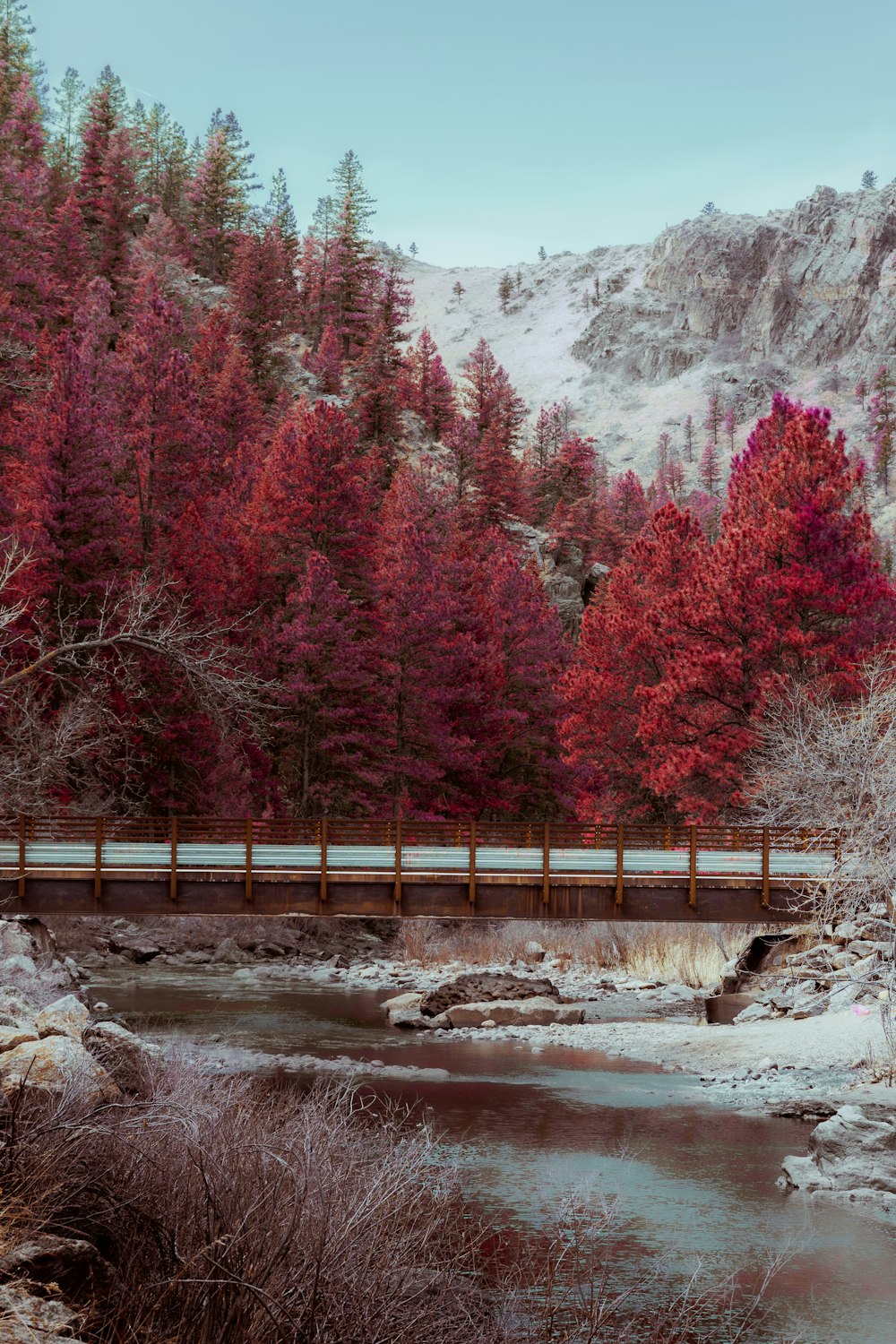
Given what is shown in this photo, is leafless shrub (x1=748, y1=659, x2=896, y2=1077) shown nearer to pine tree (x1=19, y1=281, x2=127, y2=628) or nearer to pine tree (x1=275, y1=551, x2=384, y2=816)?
pine tree (x1=275, y1=551, x2=384, y2=816)

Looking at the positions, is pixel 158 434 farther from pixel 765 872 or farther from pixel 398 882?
pixel 765 872

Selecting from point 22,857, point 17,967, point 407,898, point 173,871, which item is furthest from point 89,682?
point 407,898

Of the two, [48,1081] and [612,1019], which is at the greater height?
[48,1081]

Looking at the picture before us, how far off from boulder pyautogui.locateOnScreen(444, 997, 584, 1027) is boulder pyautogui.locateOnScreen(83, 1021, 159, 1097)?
1248cm

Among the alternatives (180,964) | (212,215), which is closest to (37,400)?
(180,964)

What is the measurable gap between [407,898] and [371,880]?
0.75m

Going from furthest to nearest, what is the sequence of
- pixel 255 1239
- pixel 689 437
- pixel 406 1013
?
pixel 689 437
pixel 406 1013
pixel 255 1239

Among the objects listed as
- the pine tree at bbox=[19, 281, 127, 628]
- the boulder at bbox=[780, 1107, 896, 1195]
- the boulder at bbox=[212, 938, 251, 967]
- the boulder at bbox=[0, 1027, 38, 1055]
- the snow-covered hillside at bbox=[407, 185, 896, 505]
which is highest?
the snow-covered hillside at bbox=[407, 185, 896, 505]

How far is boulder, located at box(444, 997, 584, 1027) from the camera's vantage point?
25016mm

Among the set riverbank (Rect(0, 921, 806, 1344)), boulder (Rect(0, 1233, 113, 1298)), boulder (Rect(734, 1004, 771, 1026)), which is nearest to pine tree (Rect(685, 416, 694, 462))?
boulder (Rect(734, 1004, 771, 1026))

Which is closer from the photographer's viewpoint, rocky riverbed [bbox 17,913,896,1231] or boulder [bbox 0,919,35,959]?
rocky riverbed [bbox 17,913,896,1231]

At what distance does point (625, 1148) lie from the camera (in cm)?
1495

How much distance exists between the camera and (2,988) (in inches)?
669

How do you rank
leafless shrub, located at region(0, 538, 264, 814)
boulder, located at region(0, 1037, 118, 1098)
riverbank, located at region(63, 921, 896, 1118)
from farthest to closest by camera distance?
leafless shrub, located at region(0, 538, 264, 814) < riverbank, located at region(63, 921, 896, 1118) < boulder, located at region(0, 1037, 118, 1098)
